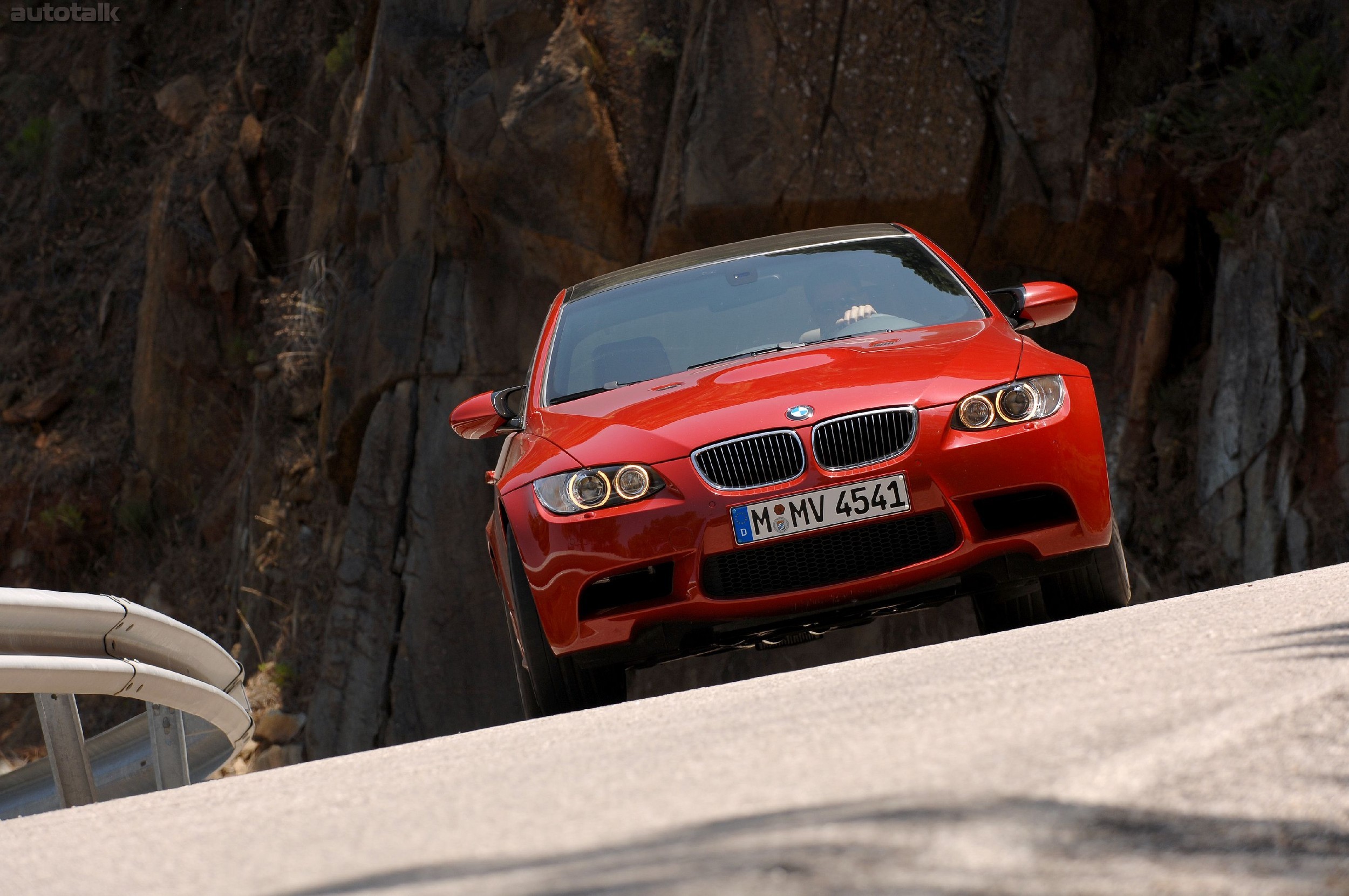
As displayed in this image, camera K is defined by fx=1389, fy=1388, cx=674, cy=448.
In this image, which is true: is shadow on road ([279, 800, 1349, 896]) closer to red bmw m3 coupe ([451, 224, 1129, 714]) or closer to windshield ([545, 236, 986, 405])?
red bmw m3 coupe ([451, 224, 1129, 714])

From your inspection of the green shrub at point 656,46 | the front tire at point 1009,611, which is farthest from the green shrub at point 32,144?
the front tire at point 1009,611

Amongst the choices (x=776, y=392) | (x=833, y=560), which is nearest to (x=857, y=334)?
(x=776, y=392)

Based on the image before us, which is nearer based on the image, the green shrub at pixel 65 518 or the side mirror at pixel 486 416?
the side mirror at pixel 486 416

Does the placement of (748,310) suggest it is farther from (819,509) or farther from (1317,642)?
(1317,642)

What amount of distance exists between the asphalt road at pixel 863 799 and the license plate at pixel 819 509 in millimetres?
1166

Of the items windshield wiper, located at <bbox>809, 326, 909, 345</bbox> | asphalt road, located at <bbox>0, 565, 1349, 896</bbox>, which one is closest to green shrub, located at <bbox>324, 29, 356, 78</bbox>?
windshield wiper, located at <bbox>809, 326, 909, 345</bbox>

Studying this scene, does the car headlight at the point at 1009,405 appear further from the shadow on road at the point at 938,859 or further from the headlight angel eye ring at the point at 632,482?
the shadow on road at the point at 938,859

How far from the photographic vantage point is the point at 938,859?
1.61 metres

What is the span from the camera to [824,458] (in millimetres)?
4723

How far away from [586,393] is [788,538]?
4.58ft

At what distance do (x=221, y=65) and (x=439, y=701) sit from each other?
1207cm

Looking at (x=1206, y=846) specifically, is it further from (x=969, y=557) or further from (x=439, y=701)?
(x=439, y=701)

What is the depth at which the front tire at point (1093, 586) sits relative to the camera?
5043 mm

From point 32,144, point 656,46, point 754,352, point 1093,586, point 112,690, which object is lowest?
point 1093,586
